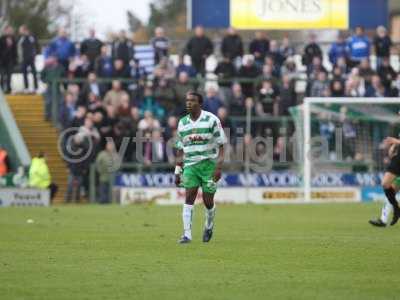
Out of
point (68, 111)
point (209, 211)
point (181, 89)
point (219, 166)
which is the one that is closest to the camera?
point (219, 166)

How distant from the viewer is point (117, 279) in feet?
40.5

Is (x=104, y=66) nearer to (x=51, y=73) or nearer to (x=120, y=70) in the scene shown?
(x=120, y=70)

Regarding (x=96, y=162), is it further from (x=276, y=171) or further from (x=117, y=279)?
(x=117, y=279)

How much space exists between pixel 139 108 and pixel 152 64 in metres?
2.26

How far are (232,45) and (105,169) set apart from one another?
561 cm

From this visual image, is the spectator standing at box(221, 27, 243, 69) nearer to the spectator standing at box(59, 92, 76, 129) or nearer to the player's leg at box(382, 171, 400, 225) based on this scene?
the spectator standing at box(59, 92, 76, 129)

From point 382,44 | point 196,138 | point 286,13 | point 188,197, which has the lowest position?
point 188,197

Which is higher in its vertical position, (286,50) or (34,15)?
(34,15)

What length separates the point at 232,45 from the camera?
116 feet

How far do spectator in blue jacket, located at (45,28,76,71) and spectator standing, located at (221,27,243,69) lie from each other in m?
4.33

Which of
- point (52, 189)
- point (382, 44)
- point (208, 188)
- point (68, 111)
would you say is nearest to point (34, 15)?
point (68, 111)

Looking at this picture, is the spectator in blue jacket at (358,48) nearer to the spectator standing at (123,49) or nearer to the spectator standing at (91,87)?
the spectator standing at (123,49)

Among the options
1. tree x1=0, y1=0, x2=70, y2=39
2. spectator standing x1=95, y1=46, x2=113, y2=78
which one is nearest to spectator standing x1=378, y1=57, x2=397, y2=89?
spectator standing x1=95, y1=46, x2=113, y2=78

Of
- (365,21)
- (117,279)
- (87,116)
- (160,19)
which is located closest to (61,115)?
(87,116)
